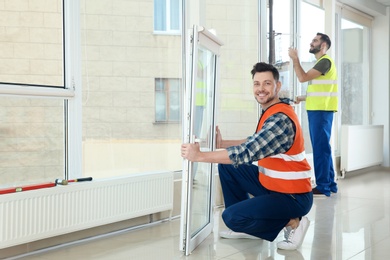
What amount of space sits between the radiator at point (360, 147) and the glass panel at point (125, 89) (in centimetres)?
351

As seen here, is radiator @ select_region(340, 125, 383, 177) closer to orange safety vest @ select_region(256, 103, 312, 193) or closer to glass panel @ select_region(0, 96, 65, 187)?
orange safety vest @ select_region(256, 103, 312, 193)

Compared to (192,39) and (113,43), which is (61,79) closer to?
(113,43)

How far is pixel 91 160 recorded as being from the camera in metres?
4.20

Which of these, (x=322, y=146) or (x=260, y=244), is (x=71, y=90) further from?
(x=322, y=146)

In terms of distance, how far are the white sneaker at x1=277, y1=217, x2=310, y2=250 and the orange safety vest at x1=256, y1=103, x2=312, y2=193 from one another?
0.30 m

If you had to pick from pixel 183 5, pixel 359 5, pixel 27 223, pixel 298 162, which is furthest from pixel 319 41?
pixel 27 223

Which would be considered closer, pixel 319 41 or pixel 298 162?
pixel 298 162

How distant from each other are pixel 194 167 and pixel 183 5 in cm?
176

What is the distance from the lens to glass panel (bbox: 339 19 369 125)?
849cm

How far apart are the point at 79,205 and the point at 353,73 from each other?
6.12 meters

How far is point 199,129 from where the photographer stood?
12.0 feet

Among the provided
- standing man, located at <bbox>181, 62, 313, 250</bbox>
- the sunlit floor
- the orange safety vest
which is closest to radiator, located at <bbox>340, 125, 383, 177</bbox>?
the sunlit floor

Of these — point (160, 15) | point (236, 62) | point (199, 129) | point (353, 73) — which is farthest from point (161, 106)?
point (353, 73)

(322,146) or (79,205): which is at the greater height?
(322,146)
